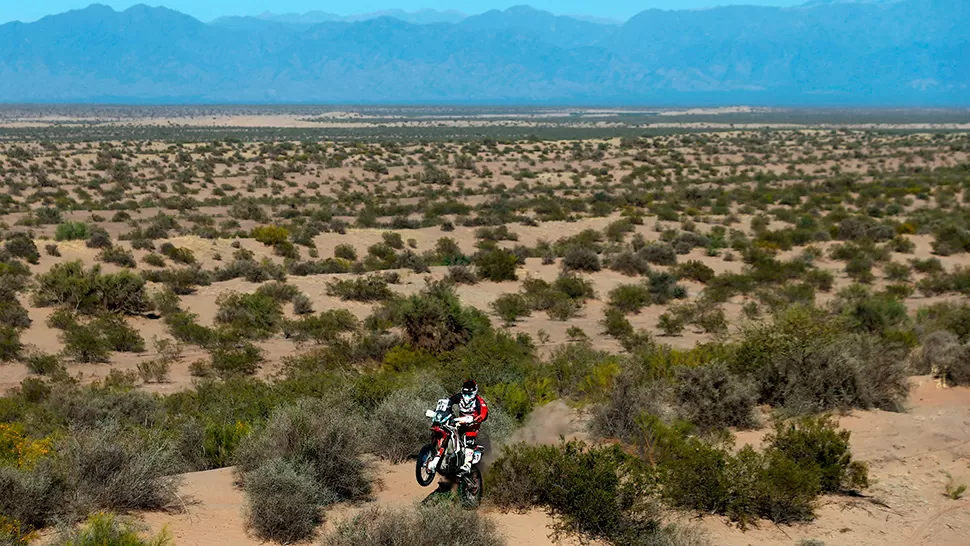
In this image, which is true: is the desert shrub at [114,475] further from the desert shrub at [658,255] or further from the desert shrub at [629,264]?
the desert shrub at [658,255]

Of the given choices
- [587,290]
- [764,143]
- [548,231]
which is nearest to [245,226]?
[548,231]

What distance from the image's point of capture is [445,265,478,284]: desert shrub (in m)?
23.5

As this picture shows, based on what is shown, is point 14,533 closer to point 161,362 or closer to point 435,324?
point 161,362

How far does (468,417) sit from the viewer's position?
7910mm

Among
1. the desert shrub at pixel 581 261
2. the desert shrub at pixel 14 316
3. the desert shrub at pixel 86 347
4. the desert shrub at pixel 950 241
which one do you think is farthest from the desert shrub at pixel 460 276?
the desert shrub at pixel 950 241

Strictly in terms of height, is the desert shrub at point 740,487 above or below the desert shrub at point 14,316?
above

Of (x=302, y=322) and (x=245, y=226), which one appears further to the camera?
(x=245, y=226)

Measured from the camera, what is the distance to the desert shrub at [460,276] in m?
23.5

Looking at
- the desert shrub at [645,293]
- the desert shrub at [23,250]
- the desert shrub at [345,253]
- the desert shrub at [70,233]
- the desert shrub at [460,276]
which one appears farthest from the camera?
the desert shrub at [345,253]

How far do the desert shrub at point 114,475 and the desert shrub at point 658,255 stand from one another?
20.6 m

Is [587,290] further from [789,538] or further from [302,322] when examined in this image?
[789,538]

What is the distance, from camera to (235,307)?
19.5 m

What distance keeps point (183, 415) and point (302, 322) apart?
695cm

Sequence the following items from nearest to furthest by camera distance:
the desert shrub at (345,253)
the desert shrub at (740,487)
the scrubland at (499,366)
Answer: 1. the scrubland at (499,366)
2. the desert shrub at (740,487)
3. the desert shrub at (345,253)
